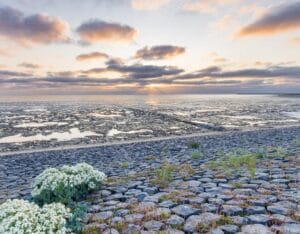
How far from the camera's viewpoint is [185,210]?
612cm

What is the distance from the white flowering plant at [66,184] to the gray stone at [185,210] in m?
2.47

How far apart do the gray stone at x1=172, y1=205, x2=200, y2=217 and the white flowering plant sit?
2469 millimetres

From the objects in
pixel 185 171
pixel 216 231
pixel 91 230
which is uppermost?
pixel 216 231

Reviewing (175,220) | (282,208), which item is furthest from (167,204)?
(282,208)

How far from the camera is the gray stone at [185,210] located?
5.94 metres

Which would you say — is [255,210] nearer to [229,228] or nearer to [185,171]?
[229,228]

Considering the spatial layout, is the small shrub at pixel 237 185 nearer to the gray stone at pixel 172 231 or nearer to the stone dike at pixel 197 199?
the stone dike at pixel 197 199

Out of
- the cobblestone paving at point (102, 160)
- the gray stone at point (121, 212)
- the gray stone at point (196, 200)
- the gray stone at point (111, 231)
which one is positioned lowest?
the cobblestone paving at point (102, 160)

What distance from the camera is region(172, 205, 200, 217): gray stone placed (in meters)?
5.94

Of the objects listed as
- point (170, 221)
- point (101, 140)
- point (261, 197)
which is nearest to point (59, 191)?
point (170, 221)

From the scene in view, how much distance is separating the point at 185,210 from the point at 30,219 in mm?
2891

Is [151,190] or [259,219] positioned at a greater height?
[259,219]

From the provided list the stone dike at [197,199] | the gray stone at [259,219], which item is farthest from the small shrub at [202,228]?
the gray stone at [259,219]

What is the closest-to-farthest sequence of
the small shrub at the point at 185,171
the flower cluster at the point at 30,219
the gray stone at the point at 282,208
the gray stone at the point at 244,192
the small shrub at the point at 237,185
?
the flower cluster at the point at 30,219 → the gray stone at the point at 282,208 → the gray stone at the point at 244,192 → the small shrub at the point at 237,185 → the small shrub at the point at 185,171
